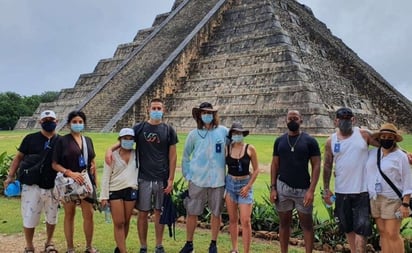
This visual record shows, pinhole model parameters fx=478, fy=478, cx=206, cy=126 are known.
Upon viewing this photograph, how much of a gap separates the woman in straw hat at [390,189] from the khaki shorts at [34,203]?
3.84 m

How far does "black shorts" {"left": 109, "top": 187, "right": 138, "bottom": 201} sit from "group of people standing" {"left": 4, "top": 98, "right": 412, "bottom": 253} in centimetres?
1

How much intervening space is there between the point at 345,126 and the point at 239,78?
619 inches

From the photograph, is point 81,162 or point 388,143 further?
point 81,162

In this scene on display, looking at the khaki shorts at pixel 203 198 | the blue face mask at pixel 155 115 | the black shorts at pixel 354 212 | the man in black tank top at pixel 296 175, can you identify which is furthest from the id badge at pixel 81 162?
the black shorts at pixel 354 212

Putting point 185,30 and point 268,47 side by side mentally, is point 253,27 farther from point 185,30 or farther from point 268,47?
point 185,30

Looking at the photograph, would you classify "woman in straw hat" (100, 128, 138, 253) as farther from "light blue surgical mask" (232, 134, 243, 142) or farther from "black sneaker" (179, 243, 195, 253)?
"light blue surgical mask" (232, 134, 243, 142)

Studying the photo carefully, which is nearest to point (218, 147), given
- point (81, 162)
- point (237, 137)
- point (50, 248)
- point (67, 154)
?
point (237, 137)

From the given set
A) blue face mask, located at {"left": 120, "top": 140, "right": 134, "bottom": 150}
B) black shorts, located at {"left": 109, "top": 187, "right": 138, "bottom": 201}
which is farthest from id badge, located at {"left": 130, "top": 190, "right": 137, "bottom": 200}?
blue face mask, located at {"left": 120, "top": 140, "right": 134, "bottom": 150}

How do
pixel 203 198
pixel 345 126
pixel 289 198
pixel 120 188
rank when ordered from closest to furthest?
1. pixel 345 126
2. pixel 289 198
3. pixel 120 188
4. pixel 203 198

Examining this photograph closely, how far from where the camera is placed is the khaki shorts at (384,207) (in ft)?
15.7

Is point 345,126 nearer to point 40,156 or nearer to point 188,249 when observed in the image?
point 188,249

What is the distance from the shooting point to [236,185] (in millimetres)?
5750

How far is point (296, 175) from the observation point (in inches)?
216

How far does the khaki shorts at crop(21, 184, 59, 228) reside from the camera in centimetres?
598
